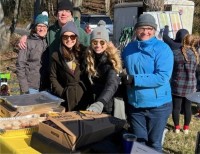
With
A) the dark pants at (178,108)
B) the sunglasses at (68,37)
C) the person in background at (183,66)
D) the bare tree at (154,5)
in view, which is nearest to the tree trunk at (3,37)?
the bare tree at (154,5)

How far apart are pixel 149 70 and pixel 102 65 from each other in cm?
49

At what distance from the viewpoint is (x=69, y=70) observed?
362 cm

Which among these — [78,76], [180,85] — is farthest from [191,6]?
[78,76]

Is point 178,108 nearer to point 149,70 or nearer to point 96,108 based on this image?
A: point 149,70

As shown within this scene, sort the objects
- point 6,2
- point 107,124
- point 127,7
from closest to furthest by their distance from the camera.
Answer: point 107,124 → point 127,7 → point 6,2

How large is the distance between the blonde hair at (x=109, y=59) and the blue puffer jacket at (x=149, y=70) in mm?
80

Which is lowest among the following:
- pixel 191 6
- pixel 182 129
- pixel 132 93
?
pixel 182 129

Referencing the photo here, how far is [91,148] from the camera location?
261cm

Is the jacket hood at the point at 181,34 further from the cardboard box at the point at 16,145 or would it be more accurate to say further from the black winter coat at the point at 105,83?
the cardboard box at the point at 16,145

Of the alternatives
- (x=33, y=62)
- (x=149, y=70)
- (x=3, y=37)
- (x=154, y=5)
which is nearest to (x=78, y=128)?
(x=149, y=70)

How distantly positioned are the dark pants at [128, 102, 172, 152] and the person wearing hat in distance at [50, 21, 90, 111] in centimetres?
55

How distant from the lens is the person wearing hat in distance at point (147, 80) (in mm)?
3227

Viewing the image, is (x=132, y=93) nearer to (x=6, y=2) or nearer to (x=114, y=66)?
(x=114, y=66)

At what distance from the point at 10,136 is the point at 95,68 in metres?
1.04
